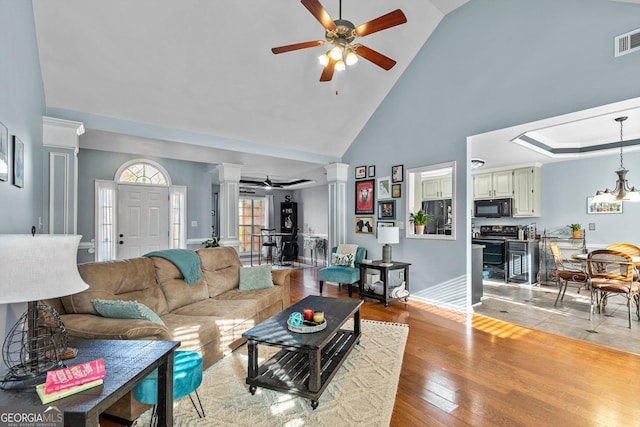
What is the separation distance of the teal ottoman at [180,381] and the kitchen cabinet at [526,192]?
689cm

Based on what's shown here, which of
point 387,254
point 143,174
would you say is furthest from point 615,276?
point 143,174

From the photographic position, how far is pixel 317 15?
2416 mm

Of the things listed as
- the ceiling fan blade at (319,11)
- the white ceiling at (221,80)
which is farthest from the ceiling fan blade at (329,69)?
the white ceiling at (221,80)

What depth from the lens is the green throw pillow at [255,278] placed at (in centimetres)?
376

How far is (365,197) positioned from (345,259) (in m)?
1.27

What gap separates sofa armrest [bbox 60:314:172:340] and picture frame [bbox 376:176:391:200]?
4.22 m

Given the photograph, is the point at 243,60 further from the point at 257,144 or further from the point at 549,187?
the point at 549,187

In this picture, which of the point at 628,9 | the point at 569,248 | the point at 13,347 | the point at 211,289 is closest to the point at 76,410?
the point at 13,347

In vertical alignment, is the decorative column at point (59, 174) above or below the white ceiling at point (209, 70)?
below

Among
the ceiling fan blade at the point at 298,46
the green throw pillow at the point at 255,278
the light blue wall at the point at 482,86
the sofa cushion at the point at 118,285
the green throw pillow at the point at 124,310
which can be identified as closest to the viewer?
the green throw pillow at the point at 124,310

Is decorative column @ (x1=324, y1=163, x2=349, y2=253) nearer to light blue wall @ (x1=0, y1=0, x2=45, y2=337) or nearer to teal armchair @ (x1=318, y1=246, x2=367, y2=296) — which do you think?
teal armchair @ (x1=318, y1=246, x2=367, y2=296)

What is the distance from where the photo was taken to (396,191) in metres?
5.25

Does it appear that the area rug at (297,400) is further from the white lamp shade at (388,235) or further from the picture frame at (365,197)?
the picture frame at (365,197)

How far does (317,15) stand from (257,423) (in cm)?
297
